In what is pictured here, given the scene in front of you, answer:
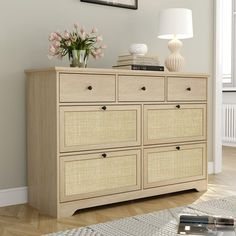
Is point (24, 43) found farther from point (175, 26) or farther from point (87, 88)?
point (175, 26)

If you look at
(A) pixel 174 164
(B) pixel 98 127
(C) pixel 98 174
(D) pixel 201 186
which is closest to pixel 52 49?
(B) pixel 98 127

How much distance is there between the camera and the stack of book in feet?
10.00

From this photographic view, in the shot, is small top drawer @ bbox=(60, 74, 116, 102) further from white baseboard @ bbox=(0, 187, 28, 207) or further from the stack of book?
white baseboard @ bbox=(0, 187, 28, 207)

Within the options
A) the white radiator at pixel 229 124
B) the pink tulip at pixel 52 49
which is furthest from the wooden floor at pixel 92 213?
the white radiator at pixel 229 124

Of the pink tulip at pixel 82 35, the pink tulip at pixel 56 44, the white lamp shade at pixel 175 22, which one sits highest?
the white lamp shade at pixel 175 22

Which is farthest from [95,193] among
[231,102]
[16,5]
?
[231,102]

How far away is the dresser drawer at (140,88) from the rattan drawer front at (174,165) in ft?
1.25

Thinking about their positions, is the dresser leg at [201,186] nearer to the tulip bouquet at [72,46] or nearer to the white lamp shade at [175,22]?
the white lamp shade at [175,22]

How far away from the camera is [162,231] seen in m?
1.97

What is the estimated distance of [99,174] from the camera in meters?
2.77

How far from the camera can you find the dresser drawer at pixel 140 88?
9.37ft

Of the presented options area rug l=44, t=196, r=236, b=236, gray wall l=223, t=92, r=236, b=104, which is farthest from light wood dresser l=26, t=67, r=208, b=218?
gray wall l=223, t=92, r=236, b=104

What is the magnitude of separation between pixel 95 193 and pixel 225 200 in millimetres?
822

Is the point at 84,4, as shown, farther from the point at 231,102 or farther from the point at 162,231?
the point at 231,102
